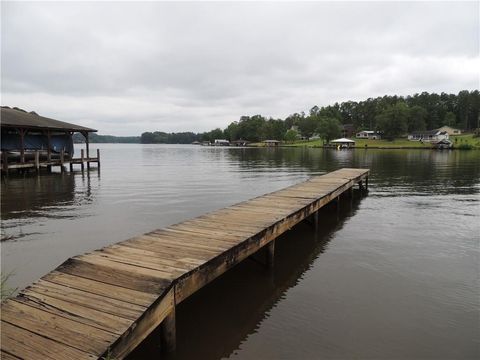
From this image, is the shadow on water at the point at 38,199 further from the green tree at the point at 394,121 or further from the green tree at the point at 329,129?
the green tree at the point at 394,121

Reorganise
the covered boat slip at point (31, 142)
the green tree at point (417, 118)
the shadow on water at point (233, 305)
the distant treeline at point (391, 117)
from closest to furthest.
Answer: the shadow on water at point (233, 305)
the covered boat slip at point (31, 142)
the distant treeline at point (391, 117)
the green tree at point (417, 118)

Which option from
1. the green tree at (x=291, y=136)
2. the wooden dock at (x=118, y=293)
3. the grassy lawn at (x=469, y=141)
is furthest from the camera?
the green tree at (x=291, y=136)

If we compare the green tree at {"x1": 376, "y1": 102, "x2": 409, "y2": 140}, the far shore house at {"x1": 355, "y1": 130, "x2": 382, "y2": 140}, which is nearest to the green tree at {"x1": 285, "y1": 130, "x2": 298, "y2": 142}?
the far shore house at {"x1": 355, "y1": 130, "x2": 382, "y2": 140}

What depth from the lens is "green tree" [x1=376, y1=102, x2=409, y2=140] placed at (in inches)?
4663

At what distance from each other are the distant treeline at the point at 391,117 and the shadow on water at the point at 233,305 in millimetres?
119126

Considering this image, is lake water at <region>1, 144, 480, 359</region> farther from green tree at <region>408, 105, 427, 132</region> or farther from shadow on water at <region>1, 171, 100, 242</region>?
green tree at <region>408, 105, 427, 132</region>

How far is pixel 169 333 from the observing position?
4.96 metres

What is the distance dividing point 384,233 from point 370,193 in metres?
9.48

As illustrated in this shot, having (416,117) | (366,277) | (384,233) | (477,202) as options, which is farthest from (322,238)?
(416,117)

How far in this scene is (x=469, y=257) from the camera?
364 inches

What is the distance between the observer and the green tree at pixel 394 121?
118438 millimetres

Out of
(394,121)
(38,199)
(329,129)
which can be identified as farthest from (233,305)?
(394,121)

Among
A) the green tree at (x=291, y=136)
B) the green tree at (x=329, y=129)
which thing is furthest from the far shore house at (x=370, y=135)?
the green tree at (x=291, y=136)

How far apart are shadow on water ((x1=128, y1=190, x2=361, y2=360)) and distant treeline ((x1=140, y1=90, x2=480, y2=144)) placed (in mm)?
119126
